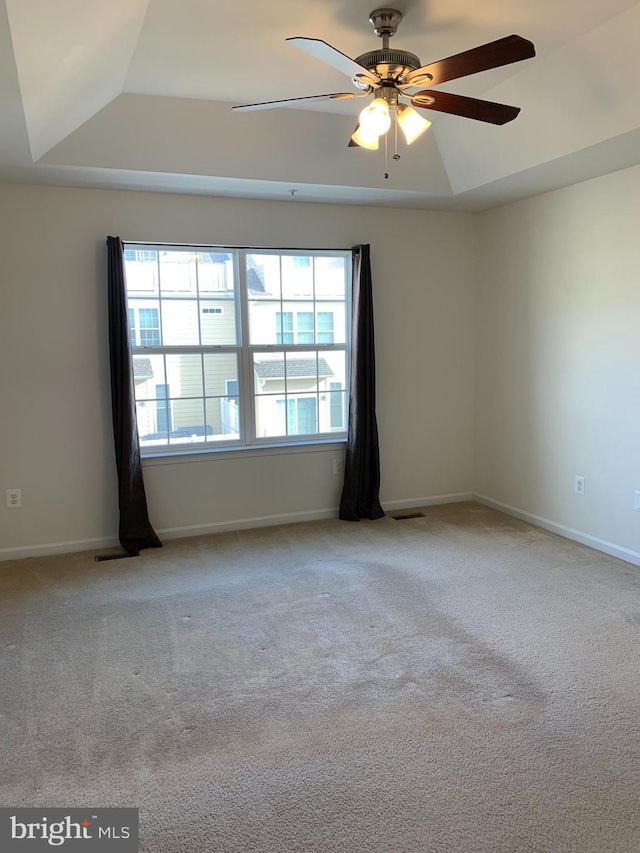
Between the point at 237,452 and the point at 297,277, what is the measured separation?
1.37 m

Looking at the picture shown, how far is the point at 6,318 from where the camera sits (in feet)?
12.4

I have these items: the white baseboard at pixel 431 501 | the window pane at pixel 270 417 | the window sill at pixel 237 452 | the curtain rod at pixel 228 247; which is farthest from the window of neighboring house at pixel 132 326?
the white baseboard at pixel 431 501

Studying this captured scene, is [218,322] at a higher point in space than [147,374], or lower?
higher

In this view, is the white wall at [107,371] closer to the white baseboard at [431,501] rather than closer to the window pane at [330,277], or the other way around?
the white baseboard at [431,501]

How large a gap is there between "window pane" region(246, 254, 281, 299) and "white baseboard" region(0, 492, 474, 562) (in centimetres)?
165

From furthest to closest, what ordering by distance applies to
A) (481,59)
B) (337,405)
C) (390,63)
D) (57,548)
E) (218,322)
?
1. (337,405)
2. (218,322)
3. (57,548)
4. (390,63)
5. (481,59)

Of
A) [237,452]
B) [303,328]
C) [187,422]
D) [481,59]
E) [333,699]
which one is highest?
[481,59]

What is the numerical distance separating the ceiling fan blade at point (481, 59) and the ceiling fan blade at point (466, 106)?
0.08 metres

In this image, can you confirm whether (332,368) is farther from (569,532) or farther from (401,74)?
(401,74)

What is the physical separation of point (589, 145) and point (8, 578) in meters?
4.05

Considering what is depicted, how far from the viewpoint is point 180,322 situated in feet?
13.9

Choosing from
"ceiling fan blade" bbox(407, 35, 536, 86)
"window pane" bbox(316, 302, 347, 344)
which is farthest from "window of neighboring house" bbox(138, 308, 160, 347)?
"ceiling fan blade" bbox(407, 35, 536, 86)

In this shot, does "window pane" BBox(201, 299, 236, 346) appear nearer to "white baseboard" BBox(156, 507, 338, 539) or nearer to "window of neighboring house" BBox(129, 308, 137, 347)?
"window of neighboring house" BBox(129, 308, 137, 347)

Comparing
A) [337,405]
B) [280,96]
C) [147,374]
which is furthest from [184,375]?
[280,96]
